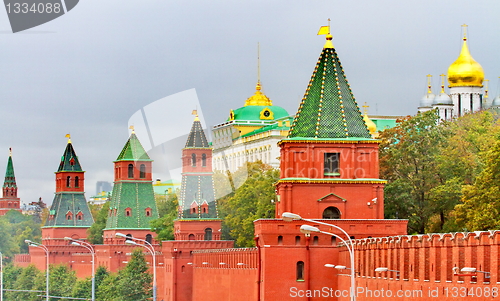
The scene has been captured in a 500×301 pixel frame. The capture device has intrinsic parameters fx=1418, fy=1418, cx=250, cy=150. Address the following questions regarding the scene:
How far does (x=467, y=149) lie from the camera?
82.8 metres

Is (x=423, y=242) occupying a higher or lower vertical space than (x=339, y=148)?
lower

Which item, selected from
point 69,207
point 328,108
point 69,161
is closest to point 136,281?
point 328,108

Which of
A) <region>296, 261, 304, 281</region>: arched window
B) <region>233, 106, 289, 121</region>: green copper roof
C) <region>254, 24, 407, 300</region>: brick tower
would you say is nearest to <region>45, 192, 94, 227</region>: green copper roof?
<region>233, 106, 289, 121</region>: green copper roof

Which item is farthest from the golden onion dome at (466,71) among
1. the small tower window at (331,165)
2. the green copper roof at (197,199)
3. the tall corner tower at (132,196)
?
the small tower window at (331,165)

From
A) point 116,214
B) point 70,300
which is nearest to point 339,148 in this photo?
point 70,300

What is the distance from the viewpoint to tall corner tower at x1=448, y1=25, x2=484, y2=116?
15525 cm

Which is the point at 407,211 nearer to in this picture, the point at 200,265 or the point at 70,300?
the point at 200,265

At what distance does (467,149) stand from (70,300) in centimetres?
4495

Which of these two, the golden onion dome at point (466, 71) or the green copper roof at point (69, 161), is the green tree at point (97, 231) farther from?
the golden onion dome at point (466, 71)

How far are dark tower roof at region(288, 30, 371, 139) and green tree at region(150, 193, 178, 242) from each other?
47795 millimetres

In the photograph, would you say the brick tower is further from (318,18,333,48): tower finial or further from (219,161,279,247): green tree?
(219,161,279,247): green tree

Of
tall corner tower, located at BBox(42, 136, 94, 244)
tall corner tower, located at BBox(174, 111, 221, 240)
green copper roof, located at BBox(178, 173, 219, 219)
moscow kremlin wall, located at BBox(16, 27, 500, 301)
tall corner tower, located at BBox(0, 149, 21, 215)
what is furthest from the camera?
tall corner tower, located at BBox(0, 149, 21, 215)

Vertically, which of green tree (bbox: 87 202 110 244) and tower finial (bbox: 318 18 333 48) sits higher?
tower finial (bbox: 318 18 333 48)

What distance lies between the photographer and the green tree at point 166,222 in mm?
116125
